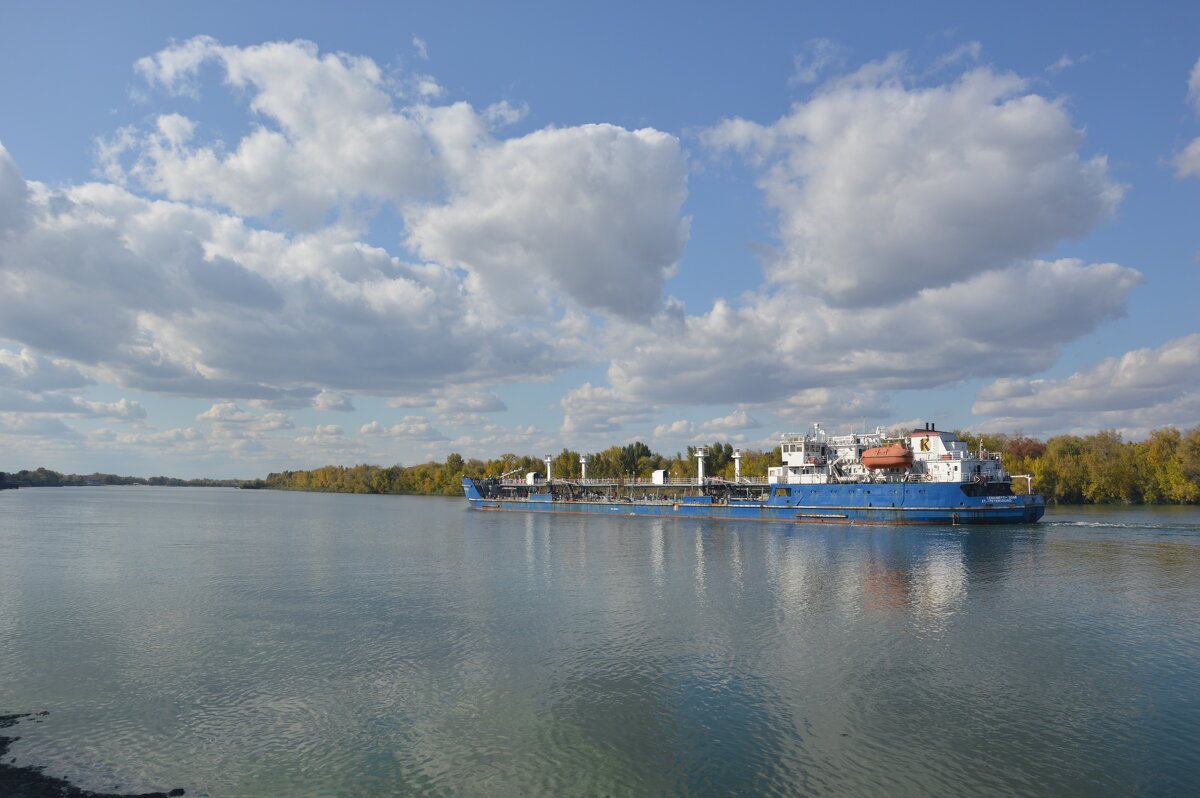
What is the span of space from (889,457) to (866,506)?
283 inches

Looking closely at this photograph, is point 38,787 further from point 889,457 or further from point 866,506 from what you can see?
point 889,457

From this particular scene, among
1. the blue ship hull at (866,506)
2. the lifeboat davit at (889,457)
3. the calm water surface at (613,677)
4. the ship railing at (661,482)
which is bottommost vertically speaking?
the calm water surface at (613,677)

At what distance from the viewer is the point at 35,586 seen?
4472 centimetres

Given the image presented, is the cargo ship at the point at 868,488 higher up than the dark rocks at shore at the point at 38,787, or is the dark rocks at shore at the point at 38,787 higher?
the cargo ship at the point at 868,488

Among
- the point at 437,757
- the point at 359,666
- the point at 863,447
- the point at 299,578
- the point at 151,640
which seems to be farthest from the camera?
the point at 863,447

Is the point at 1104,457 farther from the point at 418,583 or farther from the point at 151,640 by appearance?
the point at 151,640

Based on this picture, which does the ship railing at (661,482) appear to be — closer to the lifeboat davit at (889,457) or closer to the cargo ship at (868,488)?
the cargo ship at (868,488)

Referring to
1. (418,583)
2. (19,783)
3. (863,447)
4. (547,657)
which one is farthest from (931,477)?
(19,783)

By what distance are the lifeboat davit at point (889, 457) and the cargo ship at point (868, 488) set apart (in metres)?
0.12

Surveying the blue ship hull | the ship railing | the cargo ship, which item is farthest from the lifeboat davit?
the ship railing

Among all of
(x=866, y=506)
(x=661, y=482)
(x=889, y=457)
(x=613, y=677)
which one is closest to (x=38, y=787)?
(x=613, y=677)

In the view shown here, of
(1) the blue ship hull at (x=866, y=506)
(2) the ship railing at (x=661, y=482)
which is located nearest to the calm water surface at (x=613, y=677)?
(1) the blue ship hull at (x=866, y=506)

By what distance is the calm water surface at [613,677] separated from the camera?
18516mm

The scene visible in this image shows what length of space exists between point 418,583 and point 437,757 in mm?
29176
